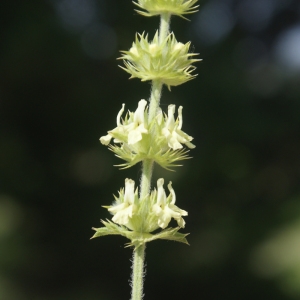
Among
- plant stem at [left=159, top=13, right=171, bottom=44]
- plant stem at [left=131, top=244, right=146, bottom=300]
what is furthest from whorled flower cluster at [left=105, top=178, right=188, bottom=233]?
plant stem at [left=159, top=13, right=171, bottom=44]

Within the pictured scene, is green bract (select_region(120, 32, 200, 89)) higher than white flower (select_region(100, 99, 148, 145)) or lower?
higher

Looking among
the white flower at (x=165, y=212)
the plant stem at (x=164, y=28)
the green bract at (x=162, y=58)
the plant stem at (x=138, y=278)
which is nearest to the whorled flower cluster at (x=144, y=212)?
the white flower at (x=165, y=212)

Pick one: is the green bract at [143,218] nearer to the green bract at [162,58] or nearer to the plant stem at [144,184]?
the plant stem at [144,184]

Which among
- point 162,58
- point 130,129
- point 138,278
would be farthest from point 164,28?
point 138,278

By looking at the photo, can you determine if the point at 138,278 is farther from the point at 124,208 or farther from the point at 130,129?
the point at 130,129

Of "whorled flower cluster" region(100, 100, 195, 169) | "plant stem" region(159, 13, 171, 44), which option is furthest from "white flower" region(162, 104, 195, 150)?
"plant stem" region(159, 13, 171, 44)

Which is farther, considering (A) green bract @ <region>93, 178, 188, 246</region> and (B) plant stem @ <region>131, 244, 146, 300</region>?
(A) green bract @ <region>93, 178, 188, 246</region>

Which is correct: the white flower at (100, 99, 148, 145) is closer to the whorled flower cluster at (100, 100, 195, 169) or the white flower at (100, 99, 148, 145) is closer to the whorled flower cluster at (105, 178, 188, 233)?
the whorled flower cluster at (100, 100, 195, 169)

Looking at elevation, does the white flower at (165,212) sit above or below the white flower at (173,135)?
below

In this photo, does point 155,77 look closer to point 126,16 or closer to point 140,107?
point 140,107

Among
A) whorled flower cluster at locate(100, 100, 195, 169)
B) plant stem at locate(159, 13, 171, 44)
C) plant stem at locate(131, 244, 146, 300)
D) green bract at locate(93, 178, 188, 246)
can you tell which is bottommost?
plant stem at locate(131, 244, 146, 300)
